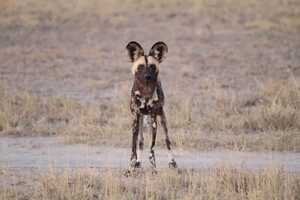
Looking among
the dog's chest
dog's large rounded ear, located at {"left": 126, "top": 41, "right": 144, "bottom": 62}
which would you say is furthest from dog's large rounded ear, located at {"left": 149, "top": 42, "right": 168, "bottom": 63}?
the dog's chest

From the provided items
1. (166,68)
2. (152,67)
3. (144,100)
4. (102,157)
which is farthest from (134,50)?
(166,68)

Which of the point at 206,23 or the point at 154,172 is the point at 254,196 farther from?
the point at 206,23

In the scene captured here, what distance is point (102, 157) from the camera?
11.2 m

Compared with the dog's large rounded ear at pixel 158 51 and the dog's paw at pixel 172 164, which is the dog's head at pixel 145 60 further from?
the dog's paw at pixel 172 164

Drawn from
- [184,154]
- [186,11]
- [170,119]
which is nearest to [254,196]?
[184,154]

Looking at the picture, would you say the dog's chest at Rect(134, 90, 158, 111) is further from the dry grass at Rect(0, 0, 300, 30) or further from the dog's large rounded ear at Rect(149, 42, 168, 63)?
the dry grass at Rect(0, 0, 300, 30)

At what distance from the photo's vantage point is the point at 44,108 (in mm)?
14891

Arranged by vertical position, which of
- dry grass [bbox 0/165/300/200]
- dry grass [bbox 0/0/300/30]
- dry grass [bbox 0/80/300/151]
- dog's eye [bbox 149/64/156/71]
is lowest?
dry grass [bbox 0/165/300/200]

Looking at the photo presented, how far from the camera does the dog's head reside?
948 centimetres

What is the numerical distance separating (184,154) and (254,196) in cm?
307

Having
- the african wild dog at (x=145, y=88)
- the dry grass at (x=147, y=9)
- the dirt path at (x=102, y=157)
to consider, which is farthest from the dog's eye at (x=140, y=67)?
the dry grass at (x=147, y=9)

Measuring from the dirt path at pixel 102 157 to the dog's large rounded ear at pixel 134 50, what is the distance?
5.40ft

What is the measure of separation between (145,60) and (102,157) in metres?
2.21

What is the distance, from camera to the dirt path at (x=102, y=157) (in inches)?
418
